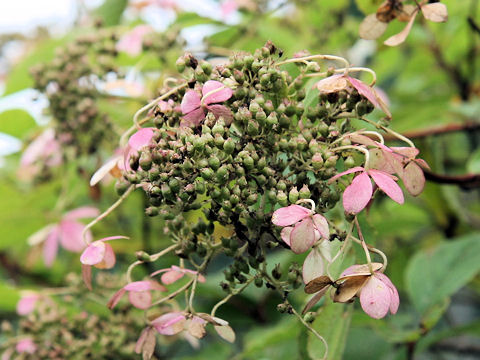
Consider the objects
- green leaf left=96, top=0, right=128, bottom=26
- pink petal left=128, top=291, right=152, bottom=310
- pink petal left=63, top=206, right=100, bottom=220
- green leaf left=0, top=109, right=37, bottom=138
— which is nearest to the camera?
pink petal left=128, top=291, right=152, bottom=310

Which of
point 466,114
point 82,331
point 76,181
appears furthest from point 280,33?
point 82,331

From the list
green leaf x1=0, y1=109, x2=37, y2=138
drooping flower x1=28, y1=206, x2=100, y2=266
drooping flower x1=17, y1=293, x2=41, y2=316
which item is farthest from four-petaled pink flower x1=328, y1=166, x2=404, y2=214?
green leaf x1=0, y1=109, x2=37, y2=138

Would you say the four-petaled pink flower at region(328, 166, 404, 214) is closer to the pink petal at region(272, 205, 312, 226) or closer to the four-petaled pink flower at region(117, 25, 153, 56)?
the pink petal at region(272, 205, 312, 226)

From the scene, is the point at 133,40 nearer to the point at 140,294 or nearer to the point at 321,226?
the point at 140,294

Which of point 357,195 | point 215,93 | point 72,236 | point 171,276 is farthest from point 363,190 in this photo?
point 72,236

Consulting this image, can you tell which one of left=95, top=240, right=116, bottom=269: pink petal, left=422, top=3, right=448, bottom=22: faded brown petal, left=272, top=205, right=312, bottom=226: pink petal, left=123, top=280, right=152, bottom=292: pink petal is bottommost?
left=123, top=280, right=152, bottom=292: pink petal

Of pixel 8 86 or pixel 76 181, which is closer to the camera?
pixel 76 181

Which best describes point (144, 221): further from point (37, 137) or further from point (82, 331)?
point (82, 331)

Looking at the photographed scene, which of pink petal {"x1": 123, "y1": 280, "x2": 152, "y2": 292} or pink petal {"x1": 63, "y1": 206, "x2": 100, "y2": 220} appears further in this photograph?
pink petal {"x1": 63, "y1": 206, "x2": 100, "y2": 220}
